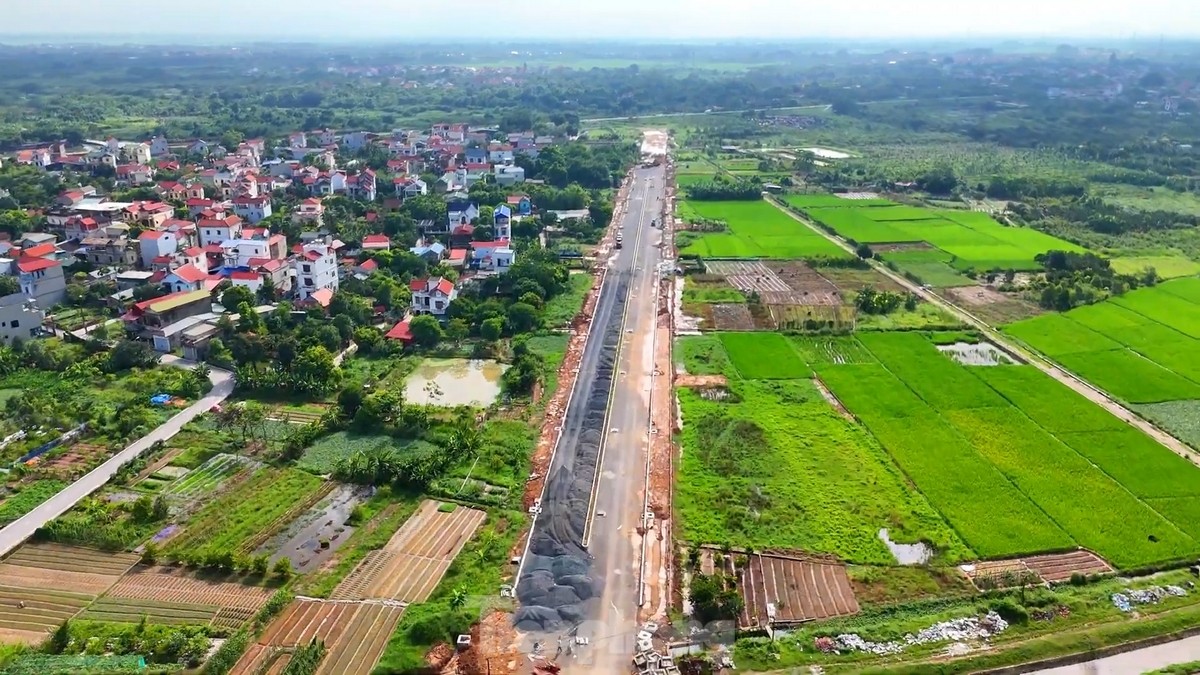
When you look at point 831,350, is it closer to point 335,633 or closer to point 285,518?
point 285,518

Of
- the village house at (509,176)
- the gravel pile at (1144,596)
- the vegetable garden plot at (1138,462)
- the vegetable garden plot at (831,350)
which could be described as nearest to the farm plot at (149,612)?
the gravel pile at (1144,596)

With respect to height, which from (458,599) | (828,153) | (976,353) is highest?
(828,153)

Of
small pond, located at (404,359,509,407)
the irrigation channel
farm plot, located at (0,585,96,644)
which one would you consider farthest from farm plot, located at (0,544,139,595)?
small pond, located at (404,359,509,407)

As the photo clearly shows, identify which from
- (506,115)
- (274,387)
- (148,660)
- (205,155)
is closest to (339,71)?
(506,115)

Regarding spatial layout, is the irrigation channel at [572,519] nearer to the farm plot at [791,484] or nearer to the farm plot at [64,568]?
the farm plot at [791,484]

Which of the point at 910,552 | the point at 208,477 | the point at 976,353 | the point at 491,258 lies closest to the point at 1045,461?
the point at 910,552

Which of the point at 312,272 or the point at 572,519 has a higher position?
the point at 312,272

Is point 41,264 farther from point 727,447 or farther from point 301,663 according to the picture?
point 727,447
